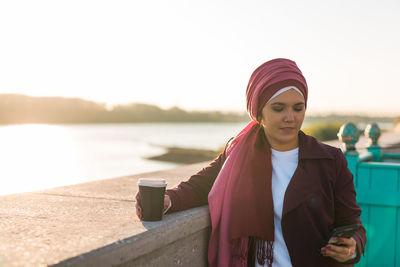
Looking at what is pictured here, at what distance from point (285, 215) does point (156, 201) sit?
27.2 inches

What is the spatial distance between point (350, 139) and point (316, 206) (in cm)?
182

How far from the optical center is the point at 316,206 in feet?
7.16

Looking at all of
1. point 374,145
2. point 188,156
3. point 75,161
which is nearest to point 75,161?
point 75,161

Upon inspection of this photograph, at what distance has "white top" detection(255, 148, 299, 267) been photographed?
224 centimetres

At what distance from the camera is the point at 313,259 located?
7.23 feet

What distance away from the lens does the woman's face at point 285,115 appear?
7.36 ft

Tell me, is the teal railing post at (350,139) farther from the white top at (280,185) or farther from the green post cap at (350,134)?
the white top at (280,185)

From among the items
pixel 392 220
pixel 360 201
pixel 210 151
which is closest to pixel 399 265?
pixel 392 220

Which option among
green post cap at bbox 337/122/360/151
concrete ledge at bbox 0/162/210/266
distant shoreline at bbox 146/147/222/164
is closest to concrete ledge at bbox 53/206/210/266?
concrete ledge at bbox 0/162/210/266

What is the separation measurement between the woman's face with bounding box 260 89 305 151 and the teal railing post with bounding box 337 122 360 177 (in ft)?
5.41

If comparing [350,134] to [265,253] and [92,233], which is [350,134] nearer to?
[265,253]

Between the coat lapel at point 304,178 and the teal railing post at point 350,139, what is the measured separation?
5.26 feet

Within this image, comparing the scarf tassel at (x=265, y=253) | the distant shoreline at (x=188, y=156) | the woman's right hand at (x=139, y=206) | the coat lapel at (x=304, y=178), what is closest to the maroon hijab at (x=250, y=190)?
the scarf tassel at (x=265, y=253)

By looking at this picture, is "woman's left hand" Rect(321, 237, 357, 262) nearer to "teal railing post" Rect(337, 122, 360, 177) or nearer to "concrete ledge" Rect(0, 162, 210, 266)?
"concrete ledge" Rect(0, 162, 210, 266)
